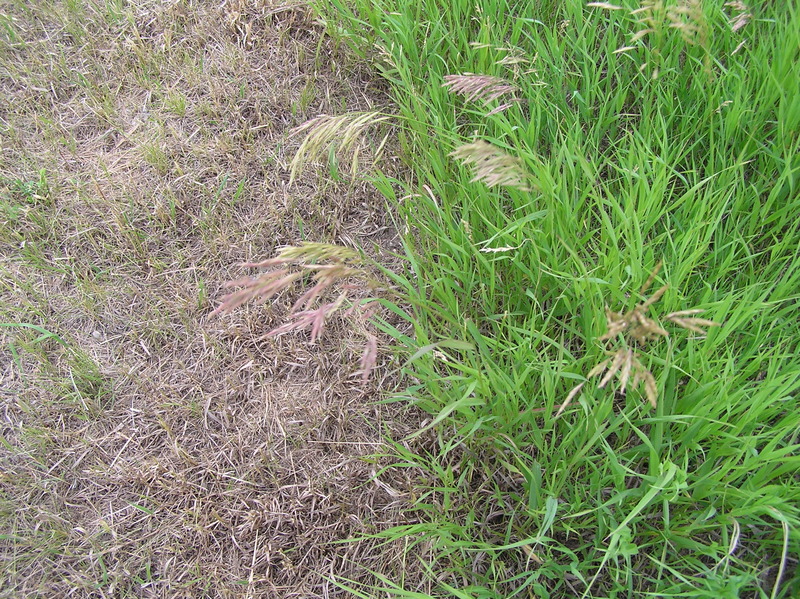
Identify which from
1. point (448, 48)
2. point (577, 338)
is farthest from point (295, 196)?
point (577, 338)

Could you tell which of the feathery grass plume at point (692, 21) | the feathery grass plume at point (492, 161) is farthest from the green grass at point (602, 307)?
the feathery grass plume at point (492, 161)

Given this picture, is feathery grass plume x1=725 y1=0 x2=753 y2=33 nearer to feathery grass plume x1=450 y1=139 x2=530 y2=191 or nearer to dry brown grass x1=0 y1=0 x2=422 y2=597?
feathery grass plume x1=450 y1=139 x2=530 y2=191

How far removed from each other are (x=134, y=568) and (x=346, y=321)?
88 centimetres

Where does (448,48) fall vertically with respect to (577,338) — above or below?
above

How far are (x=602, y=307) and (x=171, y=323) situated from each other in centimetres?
132

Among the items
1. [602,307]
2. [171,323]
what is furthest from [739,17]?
[171,323]

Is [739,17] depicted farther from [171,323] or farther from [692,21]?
[171,323]

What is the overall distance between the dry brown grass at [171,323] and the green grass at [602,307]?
9.6 inches

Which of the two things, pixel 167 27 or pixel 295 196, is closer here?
pixel 295 196

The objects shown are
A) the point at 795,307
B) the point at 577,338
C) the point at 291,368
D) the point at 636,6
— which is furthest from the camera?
the point at 636,6

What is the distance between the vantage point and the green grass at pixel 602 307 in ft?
4.17

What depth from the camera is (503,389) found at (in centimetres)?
143

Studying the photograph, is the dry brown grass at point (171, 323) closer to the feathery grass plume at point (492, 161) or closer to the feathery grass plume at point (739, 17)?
the feathery grass plume at point (492, 161)

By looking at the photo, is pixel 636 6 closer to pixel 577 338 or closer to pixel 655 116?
pixel 655 116
